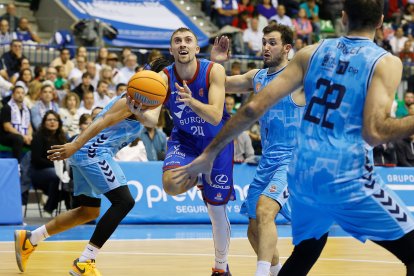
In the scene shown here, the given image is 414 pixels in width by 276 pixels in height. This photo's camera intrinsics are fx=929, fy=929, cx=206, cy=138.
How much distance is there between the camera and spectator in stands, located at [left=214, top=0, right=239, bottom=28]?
23094 mm

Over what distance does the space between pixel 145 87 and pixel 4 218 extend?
6.90m

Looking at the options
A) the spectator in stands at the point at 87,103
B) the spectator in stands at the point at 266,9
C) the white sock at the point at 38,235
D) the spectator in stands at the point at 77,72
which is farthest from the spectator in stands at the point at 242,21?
the white sock at the point at 38,235

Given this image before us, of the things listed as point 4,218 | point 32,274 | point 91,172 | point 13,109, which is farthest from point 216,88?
point 13,109

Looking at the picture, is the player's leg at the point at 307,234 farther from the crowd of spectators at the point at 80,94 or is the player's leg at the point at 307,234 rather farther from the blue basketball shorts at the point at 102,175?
the crowd of spectators at the point at 80,94

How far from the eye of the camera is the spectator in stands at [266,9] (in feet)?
76.7

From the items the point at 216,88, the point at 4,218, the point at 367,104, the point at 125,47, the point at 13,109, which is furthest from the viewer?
the point at 125,47

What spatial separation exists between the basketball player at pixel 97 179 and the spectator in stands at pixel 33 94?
702 centimetres

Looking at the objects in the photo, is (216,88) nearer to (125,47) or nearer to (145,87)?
(145,87)

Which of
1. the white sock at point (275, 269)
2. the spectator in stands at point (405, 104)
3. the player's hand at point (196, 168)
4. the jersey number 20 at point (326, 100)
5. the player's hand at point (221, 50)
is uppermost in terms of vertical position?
the jersey number 20 at point (326, 100)

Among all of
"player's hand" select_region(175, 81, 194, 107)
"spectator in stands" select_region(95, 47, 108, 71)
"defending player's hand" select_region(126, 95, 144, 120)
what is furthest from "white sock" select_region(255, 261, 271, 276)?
"spectator in stands" select_region(95, 47, 108, 71)

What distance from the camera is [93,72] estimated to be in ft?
58.4

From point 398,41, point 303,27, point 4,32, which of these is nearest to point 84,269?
point 4,32

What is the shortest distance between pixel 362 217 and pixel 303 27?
18700 millimetres

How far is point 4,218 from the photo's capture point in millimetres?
13867
